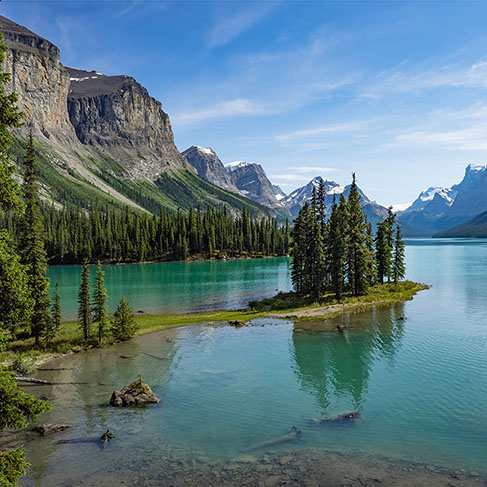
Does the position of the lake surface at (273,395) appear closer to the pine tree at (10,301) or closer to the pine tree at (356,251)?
the pine tree at (10,301)

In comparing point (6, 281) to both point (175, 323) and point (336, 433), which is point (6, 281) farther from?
point (175, 323)

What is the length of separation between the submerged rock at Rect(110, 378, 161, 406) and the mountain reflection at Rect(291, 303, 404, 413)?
551 inches

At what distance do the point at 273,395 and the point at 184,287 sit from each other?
72.7 metres

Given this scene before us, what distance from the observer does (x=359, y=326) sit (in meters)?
58.8

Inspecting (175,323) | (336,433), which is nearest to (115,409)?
(336,433)

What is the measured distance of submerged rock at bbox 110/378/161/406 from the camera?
3156 cm

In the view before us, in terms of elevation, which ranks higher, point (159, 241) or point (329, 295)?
point (159, 241)

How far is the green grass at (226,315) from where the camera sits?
4503 centimetres

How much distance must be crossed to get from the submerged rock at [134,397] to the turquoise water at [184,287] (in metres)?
39.3

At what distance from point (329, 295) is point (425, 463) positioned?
57589mm

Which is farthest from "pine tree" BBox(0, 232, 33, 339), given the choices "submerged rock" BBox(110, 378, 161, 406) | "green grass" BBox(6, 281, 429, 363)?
"green grass" BBox(6, 281, 429, 363)

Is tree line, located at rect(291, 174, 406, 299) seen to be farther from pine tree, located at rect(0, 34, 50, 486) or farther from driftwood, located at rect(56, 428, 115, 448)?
pine tree, located at rect(0, 34, 50, 486)

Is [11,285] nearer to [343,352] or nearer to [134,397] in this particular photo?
[134,397]

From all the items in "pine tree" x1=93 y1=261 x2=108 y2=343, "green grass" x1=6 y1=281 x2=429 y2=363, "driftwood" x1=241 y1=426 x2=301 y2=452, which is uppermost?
"pine tree" x1=93 y1=261 x2=108 y2=343
